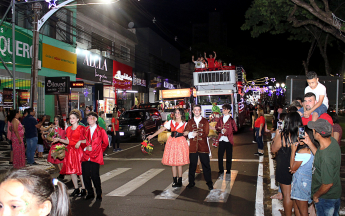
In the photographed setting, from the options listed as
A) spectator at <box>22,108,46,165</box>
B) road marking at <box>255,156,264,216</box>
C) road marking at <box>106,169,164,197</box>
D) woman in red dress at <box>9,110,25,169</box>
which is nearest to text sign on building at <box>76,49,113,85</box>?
spectator at <box>22,108,46,165</box>

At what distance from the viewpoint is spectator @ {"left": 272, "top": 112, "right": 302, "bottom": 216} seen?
4.05 metres

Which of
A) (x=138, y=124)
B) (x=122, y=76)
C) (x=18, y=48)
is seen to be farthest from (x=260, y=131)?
(x=122, y=76)

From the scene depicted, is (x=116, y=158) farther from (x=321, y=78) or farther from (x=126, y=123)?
(x=321, y=78)

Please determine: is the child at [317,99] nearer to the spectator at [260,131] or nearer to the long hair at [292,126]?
the long hair at [292,126]

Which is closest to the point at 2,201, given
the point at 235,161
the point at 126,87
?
the point at 235,161

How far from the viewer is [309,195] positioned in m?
4.04

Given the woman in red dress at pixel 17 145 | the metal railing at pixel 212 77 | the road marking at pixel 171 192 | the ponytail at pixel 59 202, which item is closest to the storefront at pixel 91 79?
the metal railing at pixel 212 77

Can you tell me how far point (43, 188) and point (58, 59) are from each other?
18625 millimetres

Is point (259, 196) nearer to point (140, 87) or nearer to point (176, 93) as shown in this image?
point (176, 93)

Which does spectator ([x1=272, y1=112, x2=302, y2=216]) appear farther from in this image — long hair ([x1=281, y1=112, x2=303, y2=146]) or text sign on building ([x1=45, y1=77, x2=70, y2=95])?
text sign on building ([x1=45, y1=77, x2=70, y2=95])

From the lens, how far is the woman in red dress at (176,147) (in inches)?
272

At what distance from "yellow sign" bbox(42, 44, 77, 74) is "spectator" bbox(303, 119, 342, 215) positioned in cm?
1706

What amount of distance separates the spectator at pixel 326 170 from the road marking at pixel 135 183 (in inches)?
168

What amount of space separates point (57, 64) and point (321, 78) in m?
15.1
